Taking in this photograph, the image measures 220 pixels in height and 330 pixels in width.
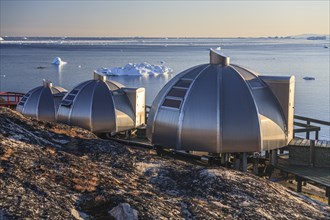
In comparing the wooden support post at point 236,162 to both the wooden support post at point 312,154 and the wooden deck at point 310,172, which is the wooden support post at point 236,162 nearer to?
the wooden deck at point 310,172

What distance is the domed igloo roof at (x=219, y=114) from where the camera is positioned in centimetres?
1509

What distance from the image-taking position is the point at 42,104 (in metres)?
24.8

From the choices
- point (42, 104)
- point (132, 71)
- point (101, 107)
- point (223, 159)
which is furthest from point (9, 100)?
point (132, 71)

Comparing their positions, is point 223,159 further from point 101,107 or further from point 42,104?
point 42,104

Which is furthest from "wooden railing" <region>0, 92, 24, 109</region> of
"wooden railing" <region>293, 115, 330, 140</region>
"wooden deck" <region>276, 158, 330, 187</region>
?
"wooden deck" <region>276, 158, 330, 187</region>

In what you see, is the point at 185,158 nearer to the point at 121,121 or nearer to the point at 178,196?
the point at 121,121

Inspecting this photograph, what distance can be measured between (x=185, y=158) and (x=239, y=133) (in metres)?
1.89

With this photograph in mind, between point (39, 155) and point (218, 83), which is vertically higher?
point (218, 83)

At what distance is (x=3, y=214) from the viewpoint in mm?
5867

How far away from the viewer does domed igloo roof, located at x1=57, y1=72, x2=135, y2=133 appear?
20.4 meters

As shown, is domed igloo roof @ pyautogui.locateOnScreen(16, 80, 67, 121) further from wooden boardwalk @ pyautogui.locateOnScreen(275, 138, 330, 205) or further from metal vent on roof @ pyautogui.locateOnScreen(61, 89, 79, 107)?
wooden boardwalk @ pyautogui.locateOnScreen(275, 138, 330, 205)

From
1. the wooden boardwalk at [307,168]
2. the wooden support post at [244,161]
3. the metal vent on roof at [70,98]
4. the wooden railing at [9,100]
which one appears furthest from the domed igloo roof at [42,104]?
the wooden boardwalk at [307,168]

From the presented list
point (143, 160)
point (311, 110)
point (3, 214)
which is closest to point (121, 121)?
point (143, 160)

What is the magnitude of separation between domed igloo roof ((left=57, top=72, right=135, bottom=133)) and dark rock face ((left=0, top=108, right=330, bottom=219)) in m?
9.59
